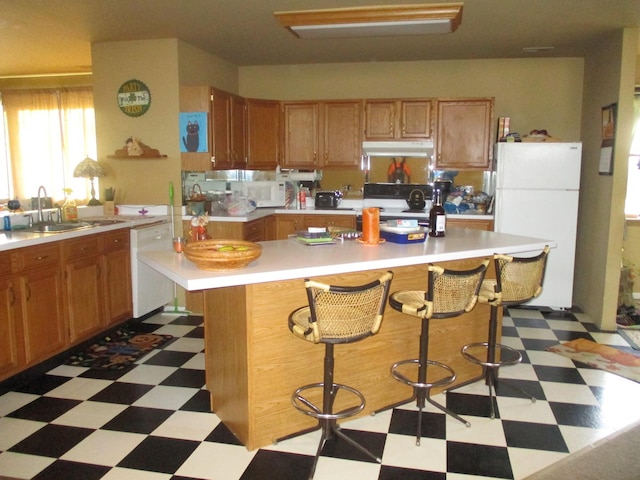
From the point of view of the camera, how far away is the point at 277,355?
2510 millimetres

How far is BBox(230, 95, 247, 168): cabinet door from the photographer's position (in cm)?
509

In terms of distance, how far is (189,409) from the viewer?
9.61 feet

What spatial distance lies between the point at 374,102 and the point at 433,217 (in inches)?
101

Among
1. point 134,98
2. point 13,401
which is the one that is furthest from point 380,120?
point 13,401

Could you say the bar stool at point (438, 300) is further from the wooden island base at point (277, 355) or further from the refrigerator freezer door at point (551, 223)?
the refrigerator freezer door at point (551, 223)

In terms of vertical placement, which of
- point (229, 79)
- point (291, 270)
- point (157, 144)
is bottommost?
point (291, 270)

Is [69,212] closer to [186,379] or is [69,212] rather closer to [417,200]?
[186,379]

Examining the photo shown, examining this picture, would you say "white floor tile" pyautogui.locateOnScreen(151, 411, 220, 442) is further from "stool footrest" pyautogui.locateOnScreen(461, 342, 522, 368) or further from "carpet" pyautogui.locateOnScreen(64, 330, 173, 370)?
"stool footrest" pyautogui.locateOnScreen(461, 342, 522, 368)

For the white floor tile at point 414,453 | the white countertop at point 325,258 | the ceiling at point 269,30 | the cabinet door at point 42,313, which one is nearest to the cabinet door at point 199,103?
the ceiling at point 269,30

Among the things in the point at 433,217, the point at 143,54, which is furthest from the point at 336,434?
the point at 143,54

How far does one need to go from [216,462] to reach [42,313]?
1.74 meters

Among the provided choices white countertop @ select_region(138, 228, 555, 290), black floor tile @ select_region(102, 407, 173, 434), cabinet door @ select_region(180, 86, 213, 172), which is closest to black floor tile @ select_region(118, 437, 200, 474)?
black floor tile @ select_region(102, 407, 173, 434)

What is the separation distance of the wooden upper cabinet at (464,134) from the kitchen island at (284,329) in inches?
95.4

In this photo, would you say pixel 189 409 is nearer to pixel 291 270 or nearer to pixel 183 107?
pixel 291 270
